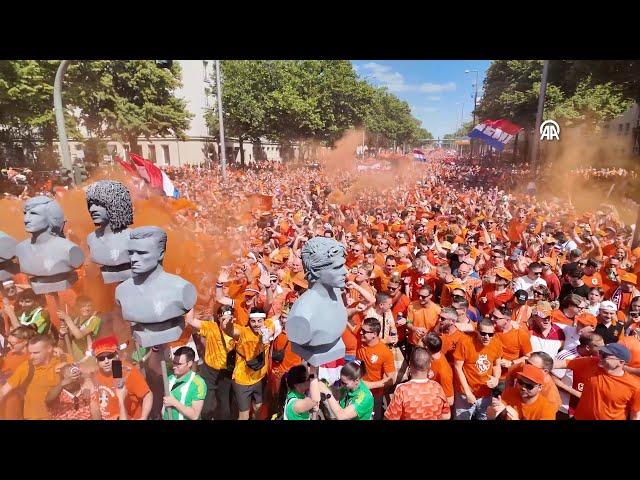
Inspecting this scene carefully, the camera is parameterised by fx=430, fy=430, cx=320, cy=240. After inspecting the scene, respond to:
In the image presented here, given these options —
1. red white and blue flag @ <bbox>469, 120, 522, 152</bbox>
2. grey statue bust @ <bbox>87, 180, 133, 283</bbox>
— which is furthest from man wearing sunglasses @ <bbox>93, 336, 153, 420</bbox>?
red white and blue flag @ <bbox>469, 120, 522, 152</bbox>

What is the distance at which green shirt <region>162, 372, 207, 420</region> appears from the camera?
10.5ft

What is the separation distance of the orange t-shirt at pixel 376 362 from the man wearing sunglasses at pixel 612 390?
1.54m

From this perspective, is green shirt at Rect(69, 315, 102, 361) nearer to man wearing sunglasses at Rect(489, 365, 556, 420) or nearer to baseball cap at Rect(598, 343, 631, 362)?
man wearing sunglasses at Rect(489, 365, 556, 420)

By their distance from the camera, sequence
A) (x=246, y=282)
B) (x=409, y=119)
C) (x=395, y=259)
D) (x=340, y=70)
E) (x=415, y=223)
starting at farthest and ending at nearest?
1. (x=409, y=119)
2. (x=340, y=70)
3. (x=415, y=223)
4. (x=395, y=259)
5. (x=246, y=282)

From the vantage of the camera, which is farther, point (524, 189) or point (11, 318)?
point (524, 189)

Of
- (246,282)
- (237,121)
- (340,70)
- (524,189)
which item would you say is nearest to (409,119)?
(340,70)

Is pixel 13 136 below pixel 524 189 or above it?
above

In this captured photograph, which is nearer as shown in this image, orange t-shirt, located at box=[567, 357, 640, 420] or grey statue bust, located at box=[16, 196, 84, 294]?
orange t-shirt, located at box=[567, 357, 640, 420]

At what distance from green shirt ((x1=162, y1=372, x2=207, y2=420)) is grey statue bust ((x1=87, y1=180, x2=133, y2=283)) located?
3.80 ft

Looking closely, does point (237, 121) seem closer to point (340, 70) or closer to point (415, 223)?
point (340, 70)

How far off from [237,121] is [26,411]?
1077 inches

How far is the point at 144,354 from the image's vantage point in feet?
14.2

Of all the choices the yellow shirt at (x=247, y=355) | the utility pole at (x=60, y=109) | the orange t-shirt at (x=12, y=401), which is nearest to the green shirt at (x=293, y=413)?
the yellow shirt at (x=247, y=355)

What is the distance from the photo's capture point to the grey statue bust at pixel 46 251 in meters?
3.72
